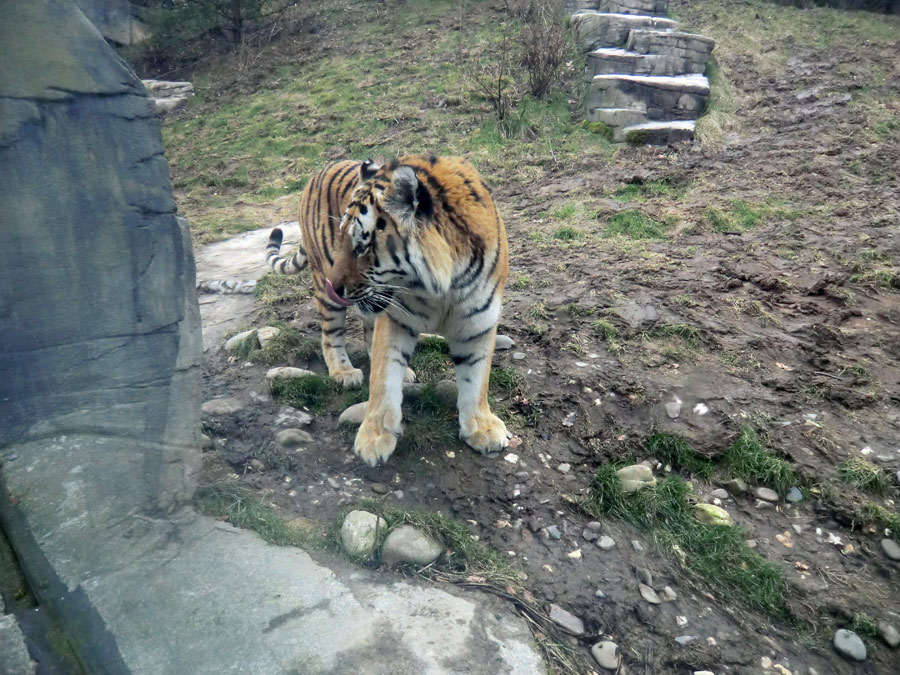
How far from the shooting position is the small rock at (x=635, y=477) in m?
3.22

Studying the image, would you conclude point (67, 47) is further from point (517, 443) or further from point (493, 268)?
point (517, 443)

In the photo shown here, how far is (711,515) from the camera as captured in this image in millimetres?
3100

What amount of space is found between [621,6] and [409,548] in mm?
10312

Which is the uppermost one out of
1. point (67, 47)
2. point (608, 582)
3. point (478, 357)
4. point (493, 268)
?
point (67, 47)

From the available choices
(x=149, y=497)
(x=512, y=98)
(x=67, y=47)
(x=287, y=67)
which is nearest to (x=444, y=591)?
(x=149, y=497)

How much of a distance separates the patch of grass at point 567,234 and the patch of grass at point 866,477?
10.4 feet

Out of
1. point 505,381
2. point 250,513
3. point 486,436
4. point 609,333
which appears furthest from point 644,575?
point 609,333

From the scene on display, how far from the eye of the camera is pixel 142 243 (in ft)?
7.60

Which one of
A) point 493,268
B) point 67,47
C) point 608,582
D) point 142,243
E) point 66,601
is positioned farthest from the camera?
point 493,268

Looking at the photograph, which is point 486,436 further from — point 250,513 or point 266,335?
point 266,335

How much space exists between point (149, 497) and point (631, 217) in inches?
193

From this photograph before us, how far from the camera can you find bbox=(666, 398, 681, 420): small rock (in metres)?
3.65

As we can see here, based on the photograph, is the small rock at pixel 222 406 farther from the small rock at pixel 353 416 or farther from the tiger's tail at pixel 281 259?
the tiger's tail at pixel 281 259

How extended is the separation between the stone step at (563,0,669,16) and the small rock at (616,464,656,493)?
941 cm
